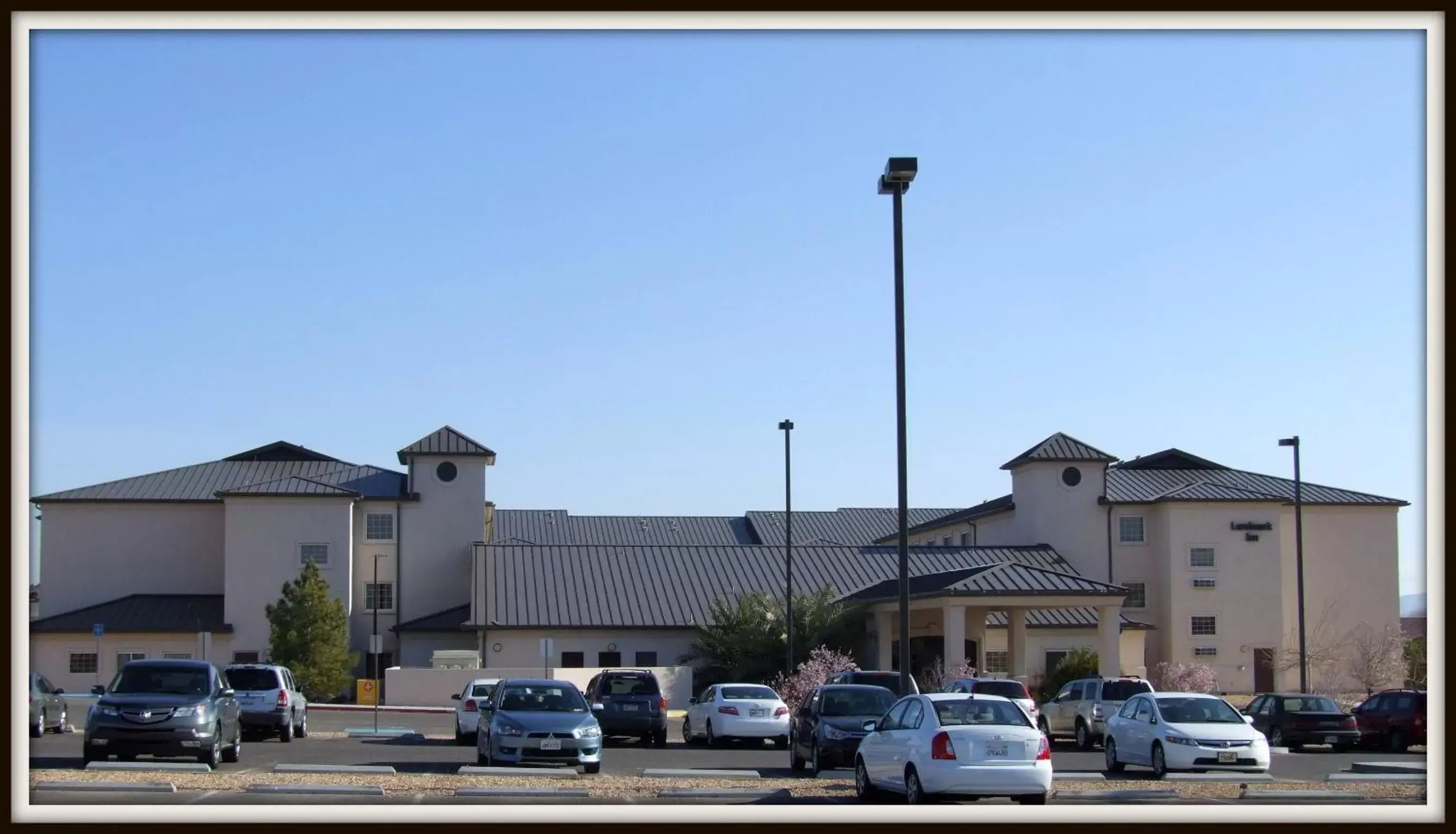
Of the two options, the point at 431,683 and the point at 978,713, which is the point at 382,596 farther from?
the point at 978,713

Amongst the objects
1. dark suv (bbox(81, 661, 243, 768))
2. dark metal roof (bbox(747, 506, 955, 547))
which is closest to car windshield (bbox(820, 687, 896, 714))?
dark suv (bbox(81, 661, 243, 768))

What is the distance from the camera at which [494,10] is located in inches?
484

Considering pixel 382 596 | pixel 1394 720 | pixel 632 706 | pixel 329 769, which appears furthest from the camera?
pixel 382 596

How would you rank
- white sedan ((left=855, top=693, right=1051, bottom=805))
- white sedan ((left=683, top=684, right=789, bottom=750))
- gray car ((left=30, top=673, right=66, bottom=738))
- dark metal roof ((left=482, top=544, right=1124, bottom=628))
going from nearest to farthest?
1. white sedan ((left=855, top=693, right=1051, bottom=805))
2. gray car ((left=30, top=673, right=66, bottom=738))
3. white sedan ((left=683, top=684, right=789, bottom=750))
4. dark metal roof ((left=482, top=544, right=1124, bottom=628))

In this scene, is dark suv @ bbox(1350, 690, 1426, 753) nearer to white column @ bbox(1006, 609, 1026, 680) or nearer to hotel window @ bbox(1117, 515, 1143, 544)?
white column @ bbox(1006, 609, 1026, 680)

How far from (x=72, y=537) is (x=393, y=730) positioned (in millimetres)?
33953

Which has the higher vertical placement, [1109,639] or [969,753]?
[969,753]

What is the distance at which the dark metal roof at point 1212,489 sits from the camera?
67625 millimetres

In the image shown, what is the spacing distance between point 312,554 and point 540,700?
40982 mm

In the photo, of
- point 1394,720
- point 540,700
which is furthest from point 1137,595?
point 540,700

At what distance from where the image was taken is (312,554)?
64.6 meters

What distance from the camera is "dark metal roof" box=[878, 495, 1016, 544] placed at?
7169 centimetres

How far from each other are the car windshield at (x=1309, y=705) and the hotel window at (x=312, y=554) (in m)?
40.5

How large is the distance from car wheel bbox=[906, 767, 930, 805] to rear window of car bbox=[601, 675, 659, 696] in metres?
15.0
